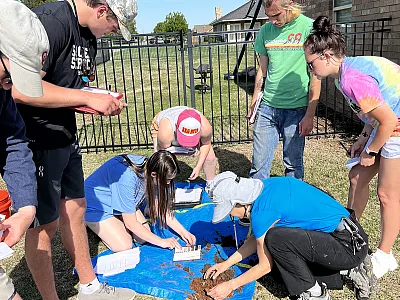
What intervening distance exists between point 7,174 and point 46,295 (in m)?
1.02

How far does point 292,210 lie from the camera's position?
244 centimetres

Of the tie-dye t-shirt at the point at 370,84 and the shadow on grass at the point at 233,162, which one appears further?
the shadow on grass at the point at 233,162

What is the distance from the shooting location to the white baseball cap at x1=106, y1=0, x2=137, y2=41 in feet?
6.68

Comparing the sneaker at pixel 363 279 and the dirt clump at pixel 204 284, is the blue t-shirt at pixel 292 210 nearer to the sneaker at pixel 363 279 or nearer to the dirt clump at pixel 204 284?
the sneaker at pixel 363 279

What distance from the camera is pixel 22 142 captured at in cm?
173

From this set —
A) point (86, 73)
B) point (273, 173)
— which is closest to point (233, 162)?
point (273, 173)

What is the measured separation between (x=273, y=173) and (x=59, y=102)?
3393mm

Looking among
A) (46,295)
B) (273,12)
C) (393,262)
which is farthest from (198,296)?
(273,12)

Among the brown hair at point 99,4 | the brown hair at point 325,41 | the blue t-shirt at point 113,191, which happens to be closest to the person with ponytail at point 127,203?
the blue t-shirt at point 113,191

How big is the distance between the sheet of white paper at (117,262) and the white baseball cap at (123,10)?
1766mm

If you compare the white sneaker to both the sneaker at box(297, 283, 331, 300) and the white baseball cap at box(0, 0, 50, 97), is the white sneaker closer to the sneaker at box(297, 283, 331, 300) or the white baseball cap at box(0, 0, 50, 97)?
the sneaker at box(297, 283, 331, 300)

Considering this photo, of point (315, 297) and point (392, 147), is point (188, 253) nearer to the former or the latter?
point (315, 297)

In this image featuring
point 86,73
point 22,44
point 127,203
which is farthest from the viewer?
point 127,203

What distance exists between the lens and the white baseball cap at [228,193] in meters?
2.38
